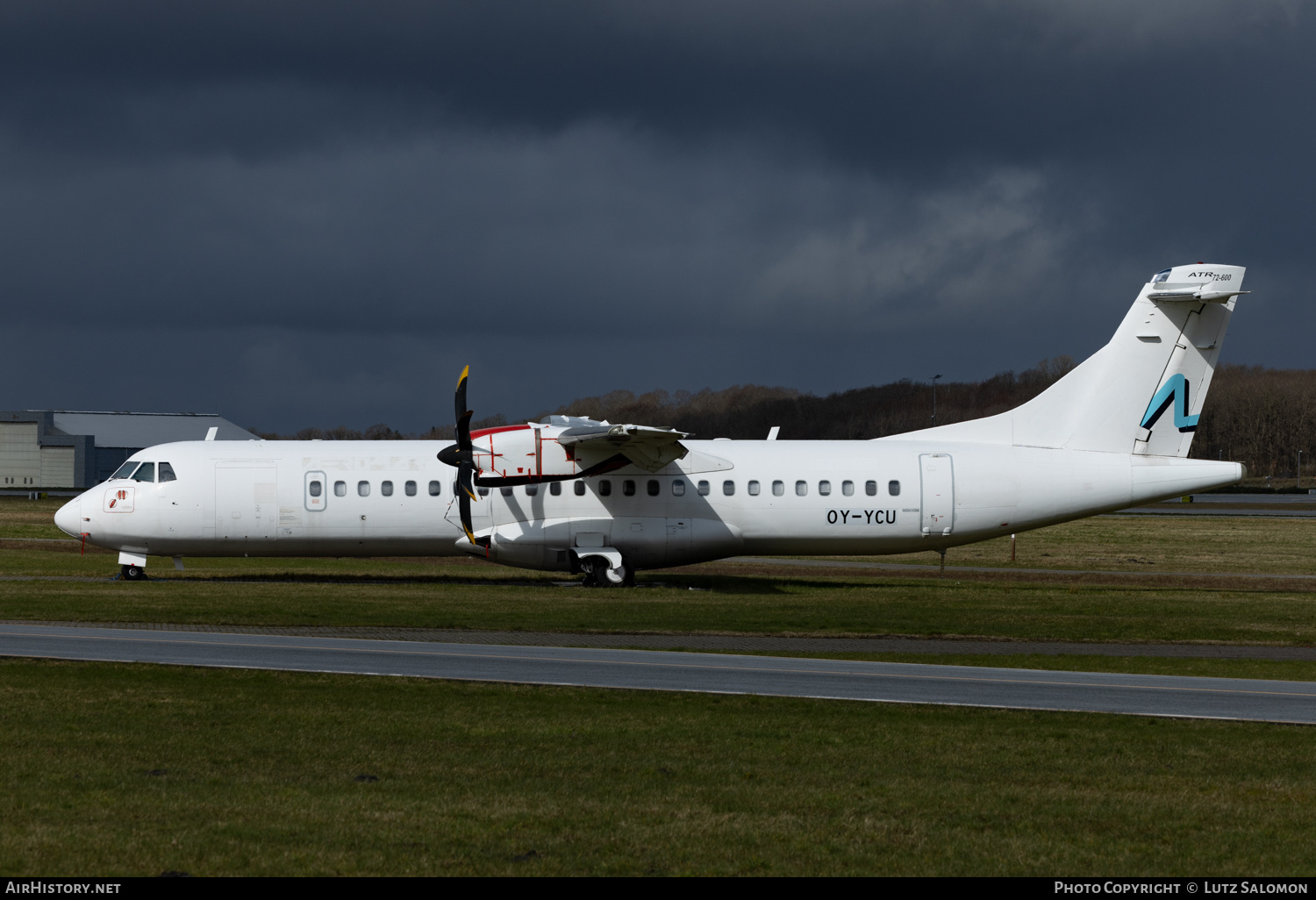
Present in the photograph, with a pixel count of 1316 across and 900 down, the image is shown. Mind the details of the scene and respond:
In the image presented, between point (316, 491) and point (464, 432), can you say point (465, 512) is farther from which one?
point (316, 491)

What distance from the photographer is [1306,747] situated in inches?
478

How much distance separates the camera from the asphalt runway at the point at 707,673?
1490 centimetres

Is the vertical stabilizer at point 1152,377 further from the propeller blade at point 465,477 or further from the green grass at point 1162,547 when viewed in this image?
the propeller blade at point 465,477

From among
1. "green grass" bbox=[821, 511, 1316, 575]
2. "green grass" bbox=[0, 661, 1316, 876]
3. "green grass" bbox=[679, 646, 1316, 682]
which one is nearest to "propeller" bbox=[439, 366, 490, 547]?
"green grass" bbox=[679, 646, 1316, 682]

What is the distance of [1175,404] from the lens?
3067 centimetres

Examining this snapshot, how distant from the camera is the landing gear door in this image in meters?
30.7

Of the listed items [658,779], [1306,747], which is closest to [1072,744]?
[1306,747]

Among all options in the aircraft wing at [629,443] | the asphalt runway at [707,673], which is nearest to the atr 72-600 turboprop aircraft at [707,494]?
the aircraft wing at [629,443]

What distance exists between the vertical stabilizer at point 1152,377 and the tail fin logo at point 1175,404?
0.02m

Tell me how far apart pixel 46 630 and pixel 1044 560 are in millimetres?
35839

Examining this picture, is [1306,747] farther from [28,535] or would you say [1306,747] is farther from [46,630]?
[28,535]

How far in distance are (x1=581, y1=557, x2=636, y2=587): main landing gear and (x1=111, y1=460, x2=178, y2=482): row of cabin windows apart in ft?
36.5
